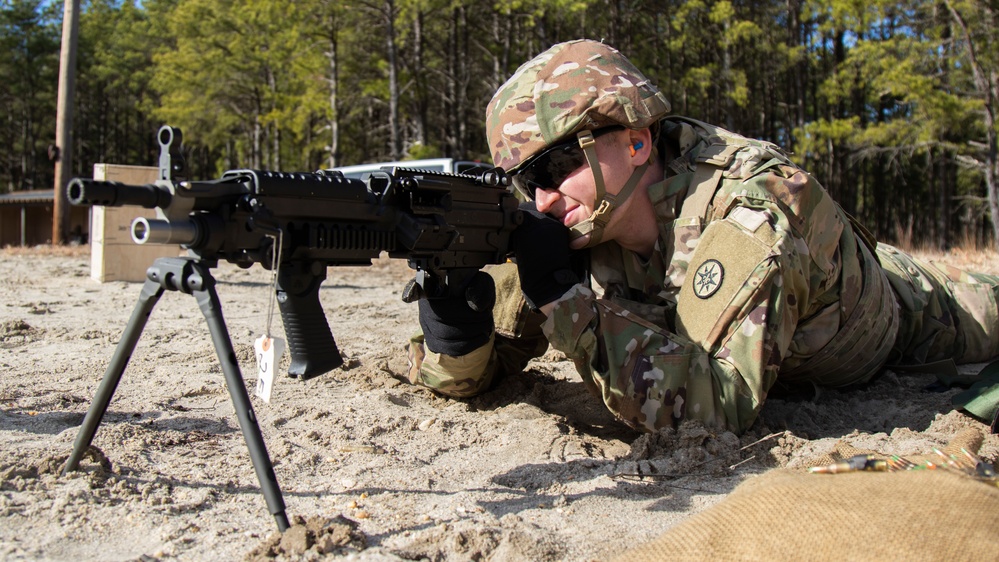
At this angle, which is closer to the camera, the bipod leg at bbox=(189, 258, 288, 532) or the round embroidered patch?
the bipod leg at bbox=(189, 258, 288, 532)

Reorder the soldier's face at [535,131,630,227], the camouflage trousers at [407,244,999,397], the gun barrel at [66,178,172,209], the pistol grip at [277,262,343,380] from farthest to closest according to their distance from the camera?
the camouflage trousers at [407,244,999,397]
the soldier's face at [535,131,630,227]
the pistol grip at [277,262,343,380]
the gun barrel at [66,178,172,209]

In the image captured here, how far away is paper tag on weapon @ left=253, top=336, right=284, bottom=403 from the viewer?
6.11 ft

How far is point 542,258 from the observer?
2.82m

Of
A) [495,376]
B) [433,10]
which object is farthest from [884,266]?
[433,10]

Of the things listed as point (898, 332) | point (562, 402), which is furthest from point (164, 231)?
point (898, 332)

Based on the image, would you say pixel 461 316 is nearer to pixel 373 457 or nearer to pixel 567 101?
pixel 373 457

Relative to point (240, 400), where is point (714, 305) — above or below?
above

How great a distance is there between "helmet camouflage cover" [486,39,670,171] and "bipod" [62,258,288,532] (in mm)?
1411

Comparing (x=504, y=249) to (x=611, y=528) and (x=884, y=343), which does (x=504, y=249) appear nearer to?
(x=611, y=528)

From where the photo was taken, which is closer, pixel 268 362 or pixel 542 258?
pixel 268 362

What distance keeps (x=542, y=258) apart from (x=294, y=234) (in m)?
1.05

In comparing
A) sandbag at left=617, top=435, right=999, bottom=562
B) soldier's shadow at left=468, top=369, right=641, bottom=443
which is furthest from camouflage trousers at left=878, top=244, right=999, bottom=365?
sandbag at left=617, top=435, right=999, bottom=562

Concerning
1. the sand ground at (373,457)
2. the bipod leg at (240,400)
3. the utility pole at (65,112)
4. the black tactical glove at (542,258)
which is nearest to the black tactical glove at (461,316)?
the black tactical glove at (542,258)

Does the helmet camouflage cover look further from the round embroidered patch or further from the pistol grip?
the pistol grip
